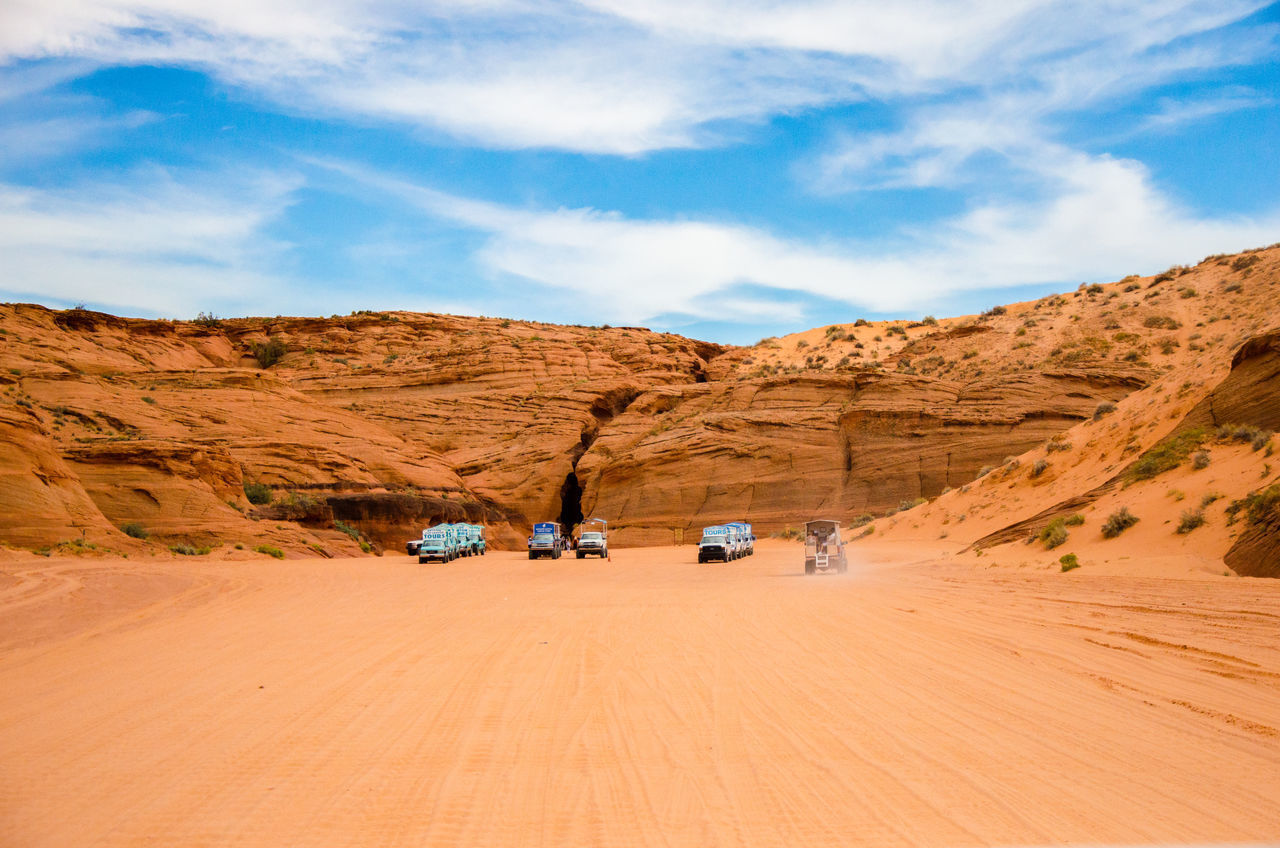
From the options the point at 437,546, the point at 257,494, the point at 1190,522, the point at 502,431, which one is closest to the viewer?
the point at 1190,522

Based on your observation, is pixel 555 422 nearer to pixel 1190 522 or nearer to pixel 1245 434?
pixel 1245 434

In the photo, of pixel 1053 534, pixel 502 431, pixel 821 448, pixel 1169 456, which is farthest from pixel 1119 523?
pixel 502 431

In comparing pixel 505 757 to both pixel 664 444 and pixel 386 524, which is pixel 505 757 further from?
pixel 664 444

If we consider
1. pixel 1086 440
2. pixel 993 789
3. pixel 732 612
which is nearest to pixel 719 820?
pixel 993 789

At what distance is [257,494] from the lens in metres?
41.4

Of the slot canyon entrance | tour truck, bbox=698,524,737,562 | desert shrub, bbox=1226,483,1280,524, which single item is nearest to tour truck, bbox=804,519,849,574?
tour truck, bbox=698,524,737,562

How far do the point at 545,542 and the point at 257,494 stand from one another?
14.2 metres

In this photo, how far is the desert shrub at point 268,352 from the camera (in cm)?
8138

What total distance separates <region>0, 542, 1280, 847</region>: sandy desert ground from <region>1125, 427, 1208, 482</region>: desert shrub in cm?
838

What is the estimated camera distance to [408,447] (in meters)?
57.1

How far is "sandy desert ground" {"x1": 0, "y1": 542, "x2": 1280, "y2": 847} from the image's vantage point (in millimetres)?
5320

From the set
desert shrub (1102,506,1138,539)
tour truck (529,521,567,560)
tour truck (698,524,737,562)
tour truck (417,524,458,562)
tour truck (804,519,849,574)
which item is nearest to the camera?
desert shrub (1102,506,1138,539)

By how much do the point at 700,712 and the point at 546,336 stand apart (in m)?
74.0

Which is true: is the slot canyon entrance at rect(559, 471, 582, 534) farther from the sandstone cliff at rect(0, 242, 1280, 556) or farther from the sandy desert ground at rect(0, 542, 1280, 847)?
the sandy desert ground at rect(0, 542, 1280, 847)
